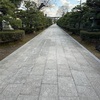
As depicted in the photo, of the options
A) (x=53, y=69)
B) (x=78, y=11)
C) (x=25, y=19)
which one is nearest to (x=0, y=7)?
(x=53, y=69)

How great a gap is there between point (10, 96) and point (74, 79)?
212cm

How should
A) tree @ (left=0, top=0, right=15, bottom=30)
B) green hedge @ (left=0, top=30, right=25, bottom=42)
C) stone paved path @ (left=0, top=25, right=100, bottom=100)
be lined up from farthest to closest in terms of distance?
green hedge @ (left=0, top=30, right=25, bottom=42)
tree @ (left=0, top=0, right=15, bottom=30)
stone paved path @ (left=0, top=25, right=100, bottom=100)

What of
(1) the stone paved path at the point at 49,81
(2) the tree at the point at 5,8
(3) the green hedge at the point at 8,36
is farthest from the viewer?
(3) the green hedge at the point at 8,36

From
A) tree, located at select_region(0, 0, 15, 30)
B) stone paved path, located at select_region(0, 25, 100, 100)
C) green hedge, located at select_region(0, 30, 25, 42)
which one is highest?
tree, located at select_region(0, 0, 15, 30)

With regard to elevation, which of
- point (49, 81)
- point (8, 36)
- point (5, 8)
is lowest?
point (49, 81)

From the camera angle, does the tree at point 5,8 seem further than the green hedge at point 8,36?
No

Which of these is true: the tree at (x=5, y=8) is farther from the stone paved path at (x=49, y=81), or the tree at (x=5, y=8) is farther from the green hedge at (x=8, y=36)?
the stone paved path at (x=49, y=81)

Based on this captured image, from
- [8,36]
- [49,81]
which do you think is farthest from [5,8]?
[49,81]

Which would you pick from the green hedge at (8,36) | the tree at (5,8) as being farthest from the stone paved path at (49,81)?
the green hedge at (8,36)

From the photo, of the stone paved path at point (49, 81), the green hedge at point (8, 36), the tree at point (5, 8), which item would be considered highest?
the tree at point (5, 8)

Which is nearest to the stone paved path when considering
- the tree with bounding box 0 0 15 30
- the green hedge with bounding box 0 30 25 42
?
the tree with bounding box 0 0 15 30

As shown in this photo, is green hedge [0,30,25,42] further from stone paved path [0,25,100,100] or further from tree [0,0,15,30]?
stone paved path [0,25,100,100]

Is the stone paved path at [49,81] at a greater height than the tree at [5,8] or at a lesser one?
lesser

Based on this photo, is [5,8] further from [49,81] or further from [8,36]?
[49,81]
